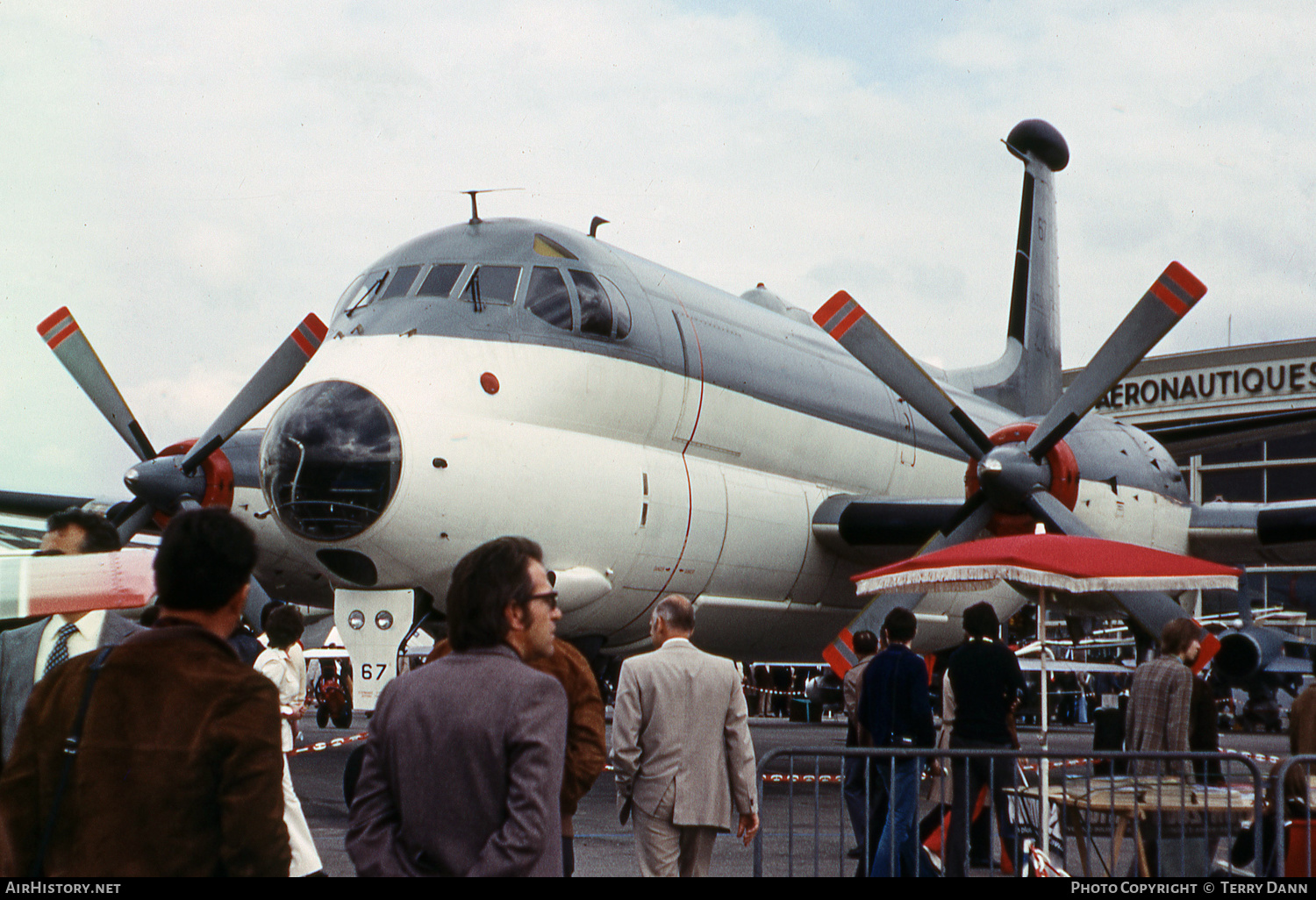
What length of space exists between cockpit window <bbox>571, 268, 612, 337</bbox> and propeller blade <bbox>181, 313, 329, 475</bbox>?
2974mm

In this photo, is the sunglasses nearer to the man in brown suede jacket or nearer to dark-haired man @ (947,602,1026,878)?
the man in brown suede jacket

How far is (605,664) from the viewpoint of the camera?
13625mm

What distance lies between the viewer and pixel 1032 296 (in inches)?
871

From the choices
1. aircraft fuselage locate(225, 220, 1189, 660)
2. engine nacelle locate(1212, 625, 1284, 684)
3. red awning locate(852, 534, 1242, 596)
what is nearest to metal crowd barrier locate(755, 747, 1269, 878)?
red awning locate(852, 534, 1242, 596)

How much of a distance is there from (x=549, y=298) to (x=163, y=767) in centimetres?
942

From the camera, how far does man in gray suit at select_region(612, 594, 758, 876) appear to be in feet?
18.5

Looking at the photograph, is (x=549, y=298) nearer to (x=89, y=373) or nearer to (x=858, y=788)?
(x=858, y=788)

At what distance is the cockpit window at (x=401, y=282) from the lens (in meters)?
12.1

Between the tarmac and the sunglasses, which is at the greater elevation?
the sunglasses

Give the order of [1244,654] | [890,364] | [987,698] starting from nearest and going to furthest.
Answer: [987,698] < [890,364] < [1244,654]

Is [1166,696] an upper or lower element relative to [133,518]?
lower

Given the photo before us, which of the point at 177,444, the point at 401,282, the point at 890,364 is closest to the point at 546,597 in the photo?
the point at 401,282

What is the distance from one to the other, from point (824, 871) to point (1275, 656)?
20.5 metres

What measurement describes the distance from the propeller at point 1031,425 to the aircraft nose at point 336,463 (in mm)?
4956
